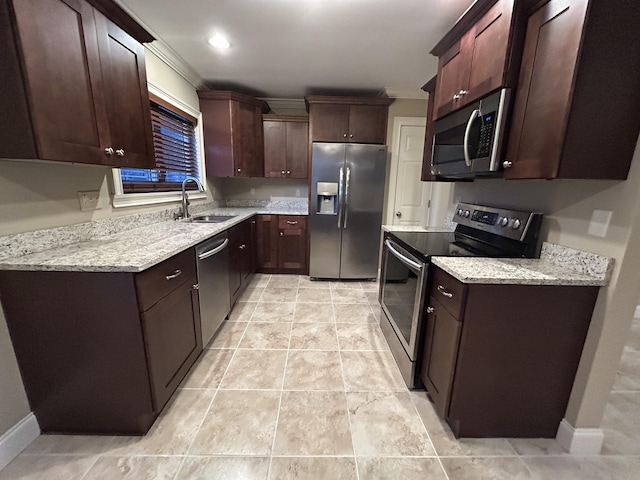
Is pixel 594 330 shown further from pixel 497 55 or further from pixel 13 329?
pixel 13 329

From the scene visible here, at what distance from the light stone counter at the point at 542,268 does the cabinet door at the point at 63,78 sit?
183cm

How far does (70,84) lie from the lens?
3.87ft

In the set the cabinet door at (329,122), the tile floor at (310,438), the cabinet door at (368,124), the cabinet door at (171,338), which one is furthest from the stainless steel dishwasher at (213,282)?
the cabinet door at (368,124)

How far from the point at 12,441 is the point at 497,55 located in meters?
2.96

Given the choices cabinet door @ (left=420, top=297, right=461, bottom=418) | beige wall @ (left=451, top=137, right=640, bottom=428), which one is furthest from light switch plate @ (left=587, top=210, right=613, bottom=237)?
cabinet door @ (left=420, top=297, right=461, bottom=418)

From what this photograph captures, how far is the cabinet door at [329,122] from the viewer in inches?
128

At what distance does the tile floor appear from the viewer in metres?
1.21

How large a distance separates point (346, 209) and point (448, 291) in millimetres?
2086

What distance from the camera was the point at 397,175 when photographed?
12.0ft

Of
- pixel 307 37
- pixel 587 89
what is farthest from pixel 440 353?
pixel 307 37

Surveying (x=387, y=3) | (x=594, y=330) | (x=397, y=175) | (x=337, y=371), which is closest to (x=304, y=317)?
(x=337, y=371)

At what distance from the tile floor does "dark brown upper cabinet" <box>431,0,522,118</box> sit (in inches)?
71.4

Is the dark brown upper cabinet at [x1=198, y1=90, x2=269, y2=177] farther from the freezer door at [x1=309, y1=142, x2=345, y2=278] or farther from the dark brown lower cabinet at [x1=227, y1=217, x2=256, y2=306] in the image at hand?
the freezer door at [x1=309, y1=142, x2=345, y2=278]

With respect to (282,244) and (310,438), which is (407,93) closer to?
(282,244)
